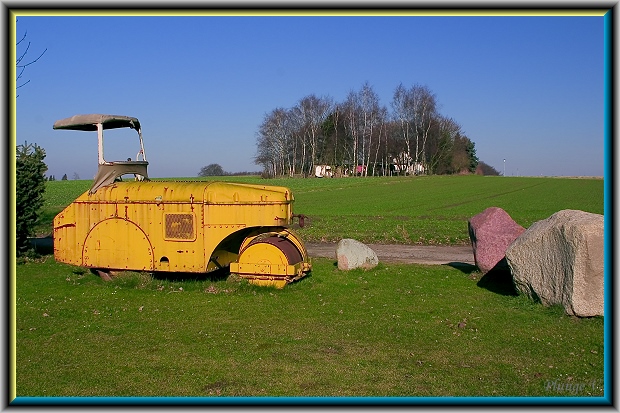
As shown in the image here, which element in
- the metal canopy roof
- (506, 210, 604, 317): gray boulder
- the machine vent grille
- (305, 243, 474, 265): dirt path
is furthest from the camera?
(305, 243, 474, 265): dirt path

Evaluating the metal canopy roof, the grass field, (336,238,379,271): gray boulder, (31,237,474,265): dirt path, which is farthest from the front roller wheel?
(31,237,474,265): dirt path

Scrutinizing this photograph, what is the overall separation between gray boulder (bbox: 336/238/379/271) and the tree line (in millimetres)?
74809

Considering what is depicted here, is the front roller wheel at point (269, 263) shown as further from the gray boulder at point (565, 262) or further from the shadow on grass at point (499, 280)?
the gray boulder at point (565, 262)

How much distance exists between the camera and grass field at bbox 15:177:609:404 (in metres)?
6.94

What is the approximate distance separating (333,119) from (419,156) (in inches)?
657

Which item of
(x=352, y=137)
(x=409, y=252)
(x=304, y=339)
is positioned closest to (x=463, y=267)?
(x=409, y=252)

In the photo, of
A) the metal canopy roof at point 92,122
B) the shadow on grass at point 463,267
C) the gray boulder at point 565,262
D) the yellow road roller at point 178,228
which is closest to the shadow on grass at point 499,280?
the shadow on grass at point 463,267

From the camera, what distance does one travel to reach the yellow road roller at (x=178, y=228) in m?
12.1

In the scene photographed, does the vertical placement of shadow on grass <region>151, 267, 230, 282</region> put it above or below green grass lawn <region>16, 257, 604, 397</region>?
above

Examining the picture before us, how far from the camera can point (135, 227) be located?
12.7 m

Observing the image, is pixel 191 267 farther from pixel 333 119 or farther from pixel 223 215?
Result: pixel 333 119

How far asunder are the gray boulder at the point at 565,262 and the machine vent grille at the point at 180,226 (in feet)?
20.6

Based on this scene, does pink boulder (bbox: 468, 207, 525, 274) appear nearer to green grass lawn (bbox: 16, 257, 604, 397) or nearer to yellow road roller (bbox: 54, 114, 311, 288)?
green grass lawn (bbox: 16, 257, 604, 397)

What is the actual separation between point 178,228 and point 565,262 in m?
7.45
